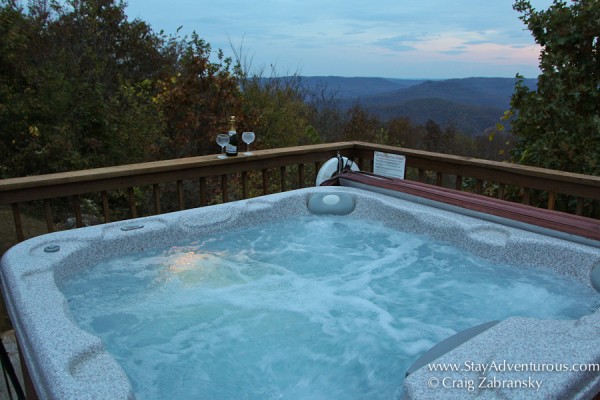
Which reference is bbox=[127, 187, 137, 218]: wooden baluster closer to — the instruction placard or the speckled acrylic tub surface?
the speckled acrylic tub surface

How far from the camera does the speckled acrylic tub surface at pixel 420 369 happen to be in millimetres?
1104

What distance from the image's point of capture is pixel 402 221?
8.60 feet

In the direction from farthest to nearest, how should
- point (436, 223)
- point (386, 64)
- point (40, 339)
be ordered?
point (386, 64)
point (436, 223)
point (40, 339)

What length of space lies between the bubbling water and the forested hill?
5731 mm

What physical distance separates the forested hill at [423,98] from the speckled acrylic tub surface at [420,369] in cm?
560

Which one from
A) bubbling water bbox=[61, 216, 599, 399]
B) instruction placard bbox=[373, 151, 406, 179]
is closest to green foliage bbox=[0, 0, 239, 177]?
instruction placard bbox=[373, 151, 406, 179]

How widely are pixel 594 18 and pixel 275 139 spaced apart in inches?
171

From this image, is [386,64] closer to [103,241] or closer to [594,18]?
[594,18]

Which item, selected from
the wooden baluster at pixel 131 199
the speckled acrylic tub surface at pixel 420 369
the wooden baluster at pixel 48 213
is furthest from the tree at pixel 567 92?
the wooden baluster at pixel 48 213

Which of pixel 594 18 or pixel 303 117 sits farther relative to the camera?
pixel 303 117

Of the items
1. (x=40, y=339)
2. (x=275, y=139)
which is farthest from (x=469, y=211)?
(x=275, y=139)

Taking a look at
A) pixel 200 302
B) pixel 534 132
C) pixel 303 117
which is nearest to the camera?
pixel 200 302

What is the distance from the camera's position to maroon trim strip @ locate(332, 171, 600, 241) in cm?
213

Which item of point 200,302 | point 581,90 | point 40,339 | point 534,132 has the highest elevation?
point 581,90
